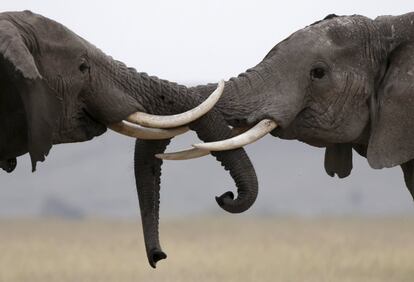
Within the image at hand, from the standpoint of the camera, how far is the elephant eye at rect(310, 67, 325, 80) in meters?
7.12

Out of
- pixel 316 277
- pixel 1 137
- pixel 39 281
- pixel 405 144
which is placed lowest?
pixel 39 281

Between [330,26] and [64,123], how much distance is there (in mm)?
1212

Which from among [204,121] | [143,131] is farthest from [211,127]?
[143,131]

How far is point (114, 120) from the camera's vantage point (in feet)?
22.6

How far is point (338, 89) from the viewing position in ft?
23.4

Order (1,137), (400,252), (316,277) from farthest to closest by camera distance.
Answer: (400,252) < (316,277) < (1,137)

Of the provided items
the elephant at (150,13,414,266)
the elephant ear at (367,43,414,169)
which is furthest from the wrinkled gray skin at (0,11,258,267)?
the elephant ear at (367,43,414,169)

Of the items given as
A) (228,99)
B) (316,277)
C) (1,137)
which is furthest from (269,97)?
(316,277)

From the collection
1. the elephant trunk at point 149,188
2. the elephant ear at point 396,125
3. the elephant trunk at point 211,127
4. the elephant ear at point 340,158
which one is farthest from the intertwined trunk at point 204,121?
the elephant ear at point 340,158

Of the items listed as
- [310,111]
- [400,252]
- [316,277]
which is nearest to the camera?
[310,111]

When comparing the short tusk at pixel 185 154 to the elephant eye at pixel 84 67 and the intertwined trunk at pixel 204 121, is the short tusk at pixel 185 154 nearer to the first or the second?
the intertwined trunk at pixel 204 121

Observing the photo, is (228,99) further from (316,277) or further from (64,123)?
(316,277)

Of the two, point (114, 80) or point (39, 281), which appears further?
point (39, 281)

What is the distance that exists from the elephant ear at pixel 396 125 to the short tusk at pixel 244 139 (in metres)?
0.43
